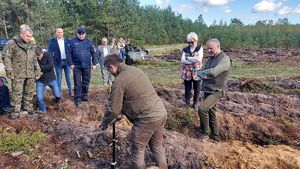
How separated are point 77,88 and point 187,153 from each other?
3.42 m

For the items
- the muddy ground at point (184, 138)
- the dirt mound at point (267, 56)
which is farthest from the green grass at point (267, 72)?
the dirt mound at point (267, 56)

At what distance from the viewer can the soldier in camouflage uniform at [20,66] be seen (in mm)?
6707

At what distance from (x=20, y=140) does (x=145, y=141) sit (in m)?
2.37

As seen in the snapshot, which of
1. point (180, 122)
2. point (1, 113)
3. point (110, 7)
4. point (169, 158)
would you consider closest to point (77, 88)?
point (1, 113)

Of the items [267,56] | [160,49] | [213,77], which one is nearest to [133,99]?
[213,77]

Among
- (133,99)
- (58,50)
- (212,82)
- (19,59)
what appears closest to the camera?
(133,99)

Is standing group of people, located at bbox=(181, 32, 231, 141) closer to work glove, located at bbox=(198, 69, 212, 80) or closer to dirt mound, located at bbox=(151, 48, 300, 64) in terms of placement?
work glove, located at bbox=(198, 69, 212, 80)

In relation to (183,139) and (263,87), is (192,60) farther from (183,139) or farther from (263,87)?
(263,87)

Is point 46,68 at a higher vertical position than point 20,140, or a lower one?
higher

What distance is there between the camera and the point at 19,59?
6867mm

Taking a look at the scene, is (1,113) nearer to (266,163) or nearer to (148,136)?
(148,136)

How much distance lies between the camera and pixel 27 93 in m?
7.32

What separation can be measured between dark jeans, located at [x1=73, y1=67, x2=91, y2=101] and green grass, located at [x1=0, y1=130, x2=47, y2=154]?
6.85ft

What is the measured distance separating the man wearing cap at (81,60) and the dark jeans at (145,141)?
3494 mm
